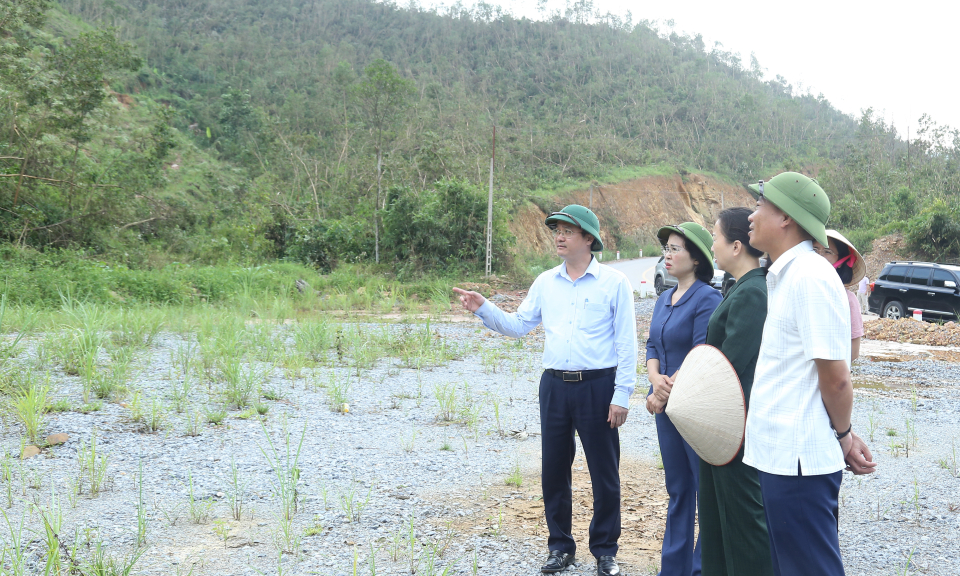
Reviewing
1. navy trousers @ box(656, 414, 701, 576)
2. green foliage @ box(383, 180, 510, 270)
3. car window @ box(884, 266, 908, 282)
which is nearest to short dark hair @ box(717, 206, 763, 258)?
navy trousers @ box(656, 414, 701, 576)

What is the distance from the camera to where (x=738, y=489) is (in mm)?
2287

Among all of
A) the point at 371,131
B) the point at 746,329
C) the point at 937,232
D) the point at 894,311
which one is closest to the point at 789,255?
the point at 746,329

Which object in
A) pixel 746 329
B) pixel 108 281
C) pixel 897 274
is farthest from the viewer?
pixel 897 274

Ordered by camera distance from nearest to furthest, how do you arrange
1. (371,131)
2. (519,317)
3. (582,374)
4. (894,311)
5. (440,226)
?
(582,374), (519,317), (894,311), (440,226), (371,131)

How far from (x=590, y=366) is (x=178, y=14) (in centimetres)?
8159

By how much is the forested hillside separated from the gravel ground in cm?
1258

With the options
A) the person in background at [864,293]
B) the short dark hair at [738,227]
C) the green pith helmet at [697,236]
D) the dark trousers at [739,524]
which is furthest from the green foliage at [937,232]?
the dark trousers at [739,524]

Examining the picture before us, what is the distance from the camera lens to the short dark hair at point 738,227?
274 centimetres

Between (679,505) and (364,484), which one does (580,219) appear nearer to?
(679,505)

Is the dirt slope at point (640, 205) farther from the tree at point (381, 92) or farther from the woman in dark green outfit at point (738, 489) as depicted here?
the woman in dark green outfit at point (738, 489)

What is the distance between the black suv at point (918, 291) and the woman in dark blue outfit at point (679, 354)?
53.2ft

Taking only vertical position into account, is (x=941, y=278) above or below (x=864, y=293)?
above

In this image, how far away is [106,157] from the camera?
21.0m

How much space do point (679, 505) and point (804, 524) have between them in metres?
1.22
